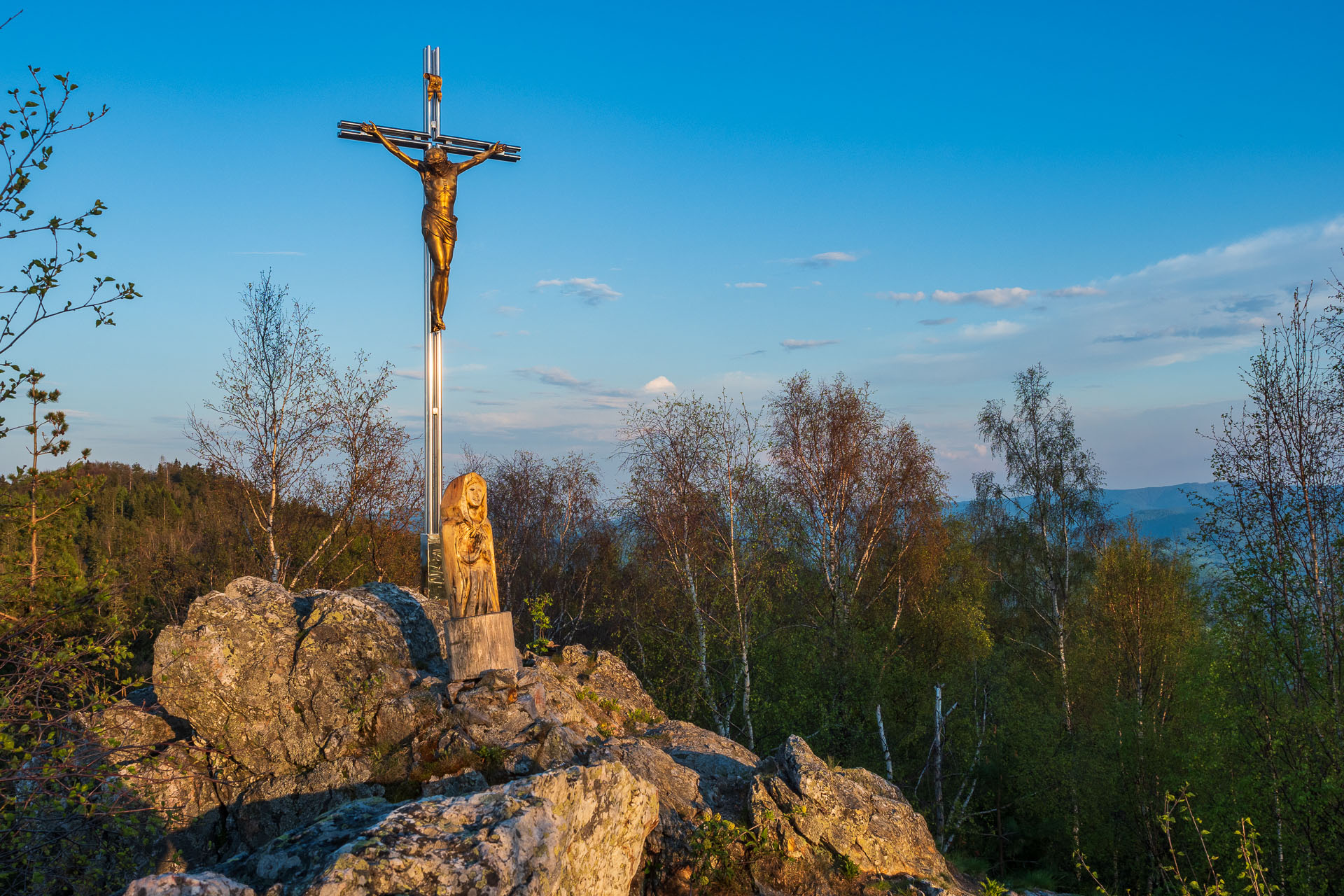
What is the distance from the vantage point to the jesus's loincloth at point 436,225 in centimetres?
1233

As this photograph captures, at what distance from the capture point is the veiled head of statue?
423 inches

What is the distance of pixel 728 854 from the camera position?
328 inches

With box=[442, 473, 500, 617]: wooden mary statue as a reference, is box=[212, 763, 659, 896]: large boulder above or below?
below

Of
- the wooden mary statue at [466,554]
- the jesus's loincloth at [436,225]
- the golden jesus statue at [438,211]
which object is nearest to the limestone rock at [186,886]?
the wooden mary statue at [466,554]

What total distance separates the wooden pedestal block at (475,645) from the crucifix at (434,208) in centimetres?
181

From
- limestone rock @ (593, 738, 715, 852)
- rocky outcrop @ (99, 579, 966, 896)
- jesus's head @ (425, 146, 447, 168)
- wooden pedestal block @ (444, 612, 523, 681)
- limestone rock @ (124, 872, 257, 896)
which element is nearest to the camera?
limestone rock @ (124, 872, 257, 896)

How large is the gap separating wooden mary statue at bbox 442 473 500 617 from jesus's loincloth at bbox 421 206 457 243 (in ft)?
13.6

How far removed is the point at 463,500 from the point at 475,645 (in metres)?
1.97

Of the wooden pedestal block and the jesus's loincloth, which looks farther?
the jesus's loincloth

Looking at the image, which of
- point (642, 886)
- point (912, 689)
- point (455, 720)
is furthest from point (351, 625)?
point (912, 689)

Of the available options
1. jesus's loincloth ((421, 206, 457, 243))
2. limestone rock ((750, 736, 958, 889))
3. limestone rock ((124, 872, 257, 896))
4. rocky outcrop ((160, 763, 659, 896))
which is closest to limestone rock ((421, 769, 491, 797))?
rocky outcrop ((160, 763, 659, 896))

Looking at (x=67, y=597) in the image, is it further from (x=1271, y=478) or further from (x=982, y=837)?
(x=982, y=837)

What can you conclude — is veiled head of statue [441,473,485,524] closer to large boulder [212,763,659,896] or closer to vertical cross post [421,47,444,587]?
vertical cross post [421,47,444,587]

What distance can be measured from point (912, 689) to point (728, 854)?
63.4 ft
